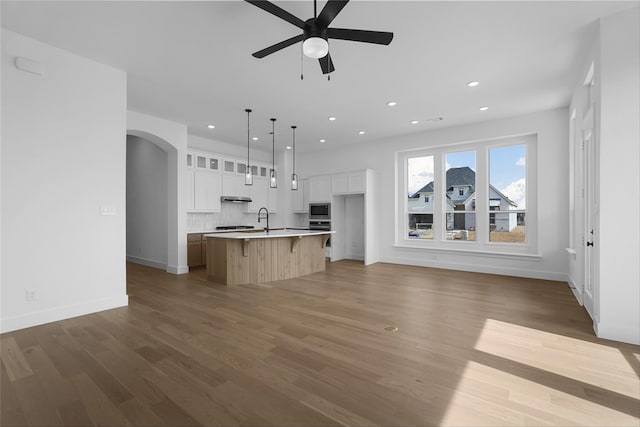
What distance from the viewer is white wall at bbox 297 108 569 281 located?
5.32 metres

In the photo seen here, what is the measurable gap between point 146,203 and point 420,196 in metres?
6.61

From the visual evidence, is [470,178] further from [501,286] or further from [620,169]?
[620,169]

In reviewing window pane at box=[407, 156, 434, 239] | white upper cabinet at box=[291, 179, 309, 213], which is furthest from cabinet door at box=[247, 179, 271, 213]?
window pane at box=[407, 156, 434, 239]

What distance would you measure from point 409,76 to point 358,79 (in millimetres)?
689

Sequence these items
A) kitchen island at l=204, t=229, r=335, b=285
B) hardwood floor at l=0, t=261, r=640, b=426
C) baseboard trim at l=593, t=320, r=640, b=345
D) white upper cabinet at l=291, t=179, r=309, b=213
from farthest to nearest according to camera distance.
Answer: white upper cabinet at l=291, t=179, r=309, b=213
kitchen island at l=204, t=229, r=335, b=285
baseboard trim at l=593, t=320, r=640, b=345
hardwood floor at l=0, t=261, r=640, b=426

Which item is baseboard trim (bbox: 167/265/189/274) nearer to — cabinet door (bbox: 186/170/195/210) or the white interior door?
cabinet door (bbox: 186/170/195/210)

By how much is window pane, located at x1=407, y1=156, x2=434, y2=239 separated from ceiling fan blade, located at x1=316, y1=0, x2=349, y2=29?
5425 mm

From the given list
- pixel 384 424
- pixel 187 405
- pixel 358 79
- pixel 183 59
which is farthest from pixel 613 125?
pixel 183 59

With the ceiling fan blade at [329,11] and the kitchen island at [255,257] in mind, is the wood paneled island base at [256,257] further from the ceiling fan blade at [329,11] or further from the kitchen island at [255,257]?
the ceiling fan blade at [329,11]

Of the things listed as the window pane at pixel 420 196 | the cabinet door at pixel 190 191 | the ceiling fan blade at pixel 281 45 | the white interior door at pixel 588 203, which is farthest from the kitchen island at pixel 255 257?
the white interior door at pixel 588 203

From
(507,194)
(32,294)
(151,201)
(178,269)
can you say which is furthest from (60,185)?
(507,194)

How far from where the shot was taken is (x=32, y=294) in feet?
10.4

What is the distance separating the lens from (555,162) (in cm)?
535

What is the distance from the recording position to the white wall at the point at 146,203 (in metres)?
6.62
